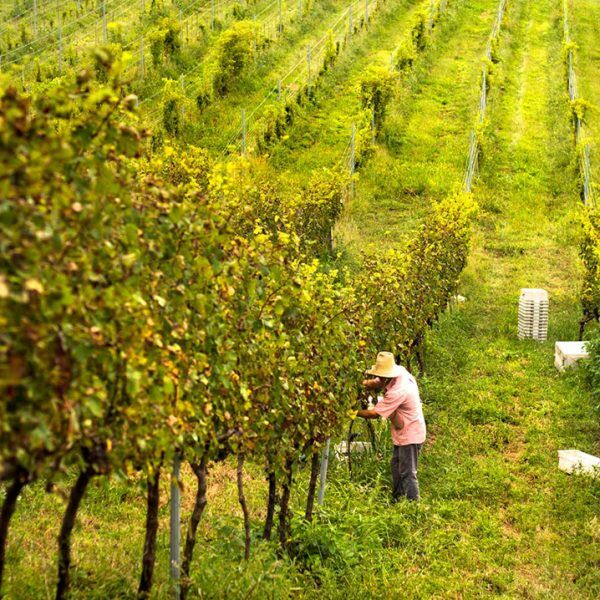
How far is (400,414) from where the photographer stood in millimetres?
8031

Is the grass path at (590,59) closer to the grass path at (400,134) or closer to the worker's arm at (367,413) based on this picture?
the grass path at (400,134)

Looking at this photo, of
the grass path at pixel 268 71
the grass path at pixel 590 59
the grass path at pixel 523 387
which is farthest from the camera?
the grass path at pixel 590 59

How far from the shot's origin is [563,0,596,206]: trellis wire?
65.8 ft

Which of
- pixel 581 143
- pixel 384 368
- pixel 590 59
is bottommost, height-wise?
pixel 384 368

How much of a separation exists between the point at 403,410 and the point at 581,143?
661 inches

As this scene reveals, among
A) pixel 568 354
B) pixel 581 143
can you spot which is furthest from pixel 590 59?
pixel 568 354

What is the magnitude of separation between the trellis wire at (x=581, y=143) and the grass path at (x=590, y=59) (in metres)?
0.45

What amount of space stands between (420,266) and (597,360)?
109 inches

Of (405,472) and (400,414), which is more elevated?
(400,414)

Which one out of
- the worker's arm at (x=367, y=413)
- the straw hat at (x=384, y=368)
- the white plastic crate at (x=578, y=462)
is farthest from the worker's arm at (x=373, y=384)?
the white plastic crate at (x=578, y=462)

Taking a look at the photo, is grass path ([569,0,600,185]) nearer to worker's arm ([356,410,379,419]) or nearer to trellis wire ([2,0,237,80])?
trellis wire ([2,0,237,80])

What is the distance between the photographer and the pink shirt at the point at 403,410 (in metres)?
7.90

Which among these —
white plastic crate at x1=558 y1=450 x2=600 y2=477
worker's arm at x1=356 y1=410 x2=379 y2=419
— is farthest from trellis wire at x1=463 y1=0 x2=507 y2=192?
worker's arm at x1=356 y1=410 x2=379 y2=419

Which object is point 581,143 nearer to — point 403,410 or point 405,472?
point 403,410
